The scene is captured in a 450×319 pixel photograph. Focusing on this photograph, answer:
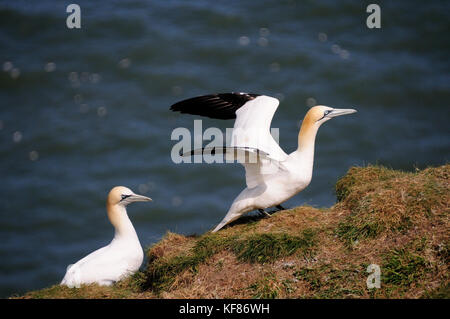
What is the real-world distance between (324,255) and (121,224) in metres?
3.29

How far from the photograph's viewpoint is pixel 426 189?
7184 millimetres

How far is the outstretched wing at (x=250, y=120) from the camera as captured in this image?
328 inches

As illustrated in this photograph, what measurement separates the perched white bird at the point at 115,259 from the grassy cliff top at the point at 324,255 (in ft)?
1.50

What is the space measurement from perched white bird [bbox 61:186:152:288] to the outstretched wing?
1.53 m

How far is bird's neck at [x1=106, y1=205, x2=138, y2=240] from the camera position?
29.4 ft

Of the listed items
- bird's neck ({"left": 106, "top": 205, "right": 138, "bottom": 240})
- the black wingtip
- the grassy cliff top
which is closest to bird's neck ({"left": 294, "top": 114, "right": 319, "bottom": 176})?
the grassy cliff top

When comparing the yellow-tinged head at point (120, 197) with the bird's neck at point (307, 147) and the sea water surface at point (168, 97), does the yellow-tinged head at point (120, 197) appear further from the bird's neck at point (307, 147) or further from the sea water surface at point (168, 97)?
the sea water surface at point (168, 97)
